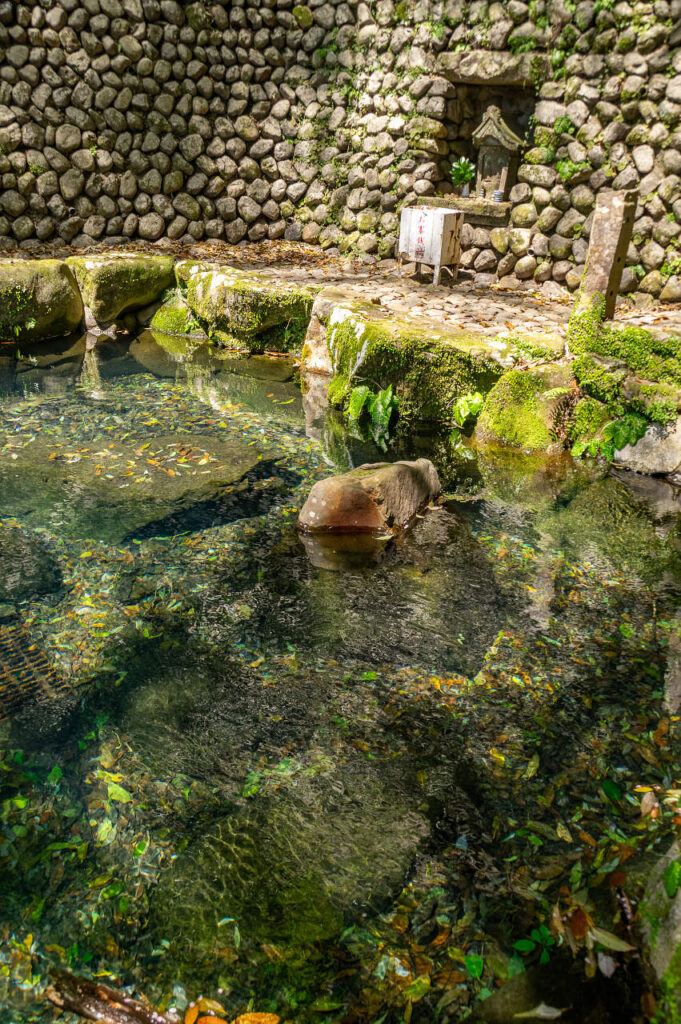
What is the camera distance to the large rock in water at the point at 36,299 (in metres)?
8.48

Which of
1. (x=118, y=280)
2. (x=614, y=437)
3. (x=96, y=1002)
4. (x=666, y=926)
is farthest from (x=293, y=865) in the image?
(x=118, y=280)

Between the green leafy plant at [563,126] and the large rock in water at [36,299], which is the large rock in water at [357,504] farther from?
the green leafy plant at [563,126]

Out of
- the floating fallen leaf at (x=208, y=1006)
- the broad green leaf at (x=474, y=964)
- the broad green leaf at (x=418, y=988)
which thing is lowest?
the floating fallen leaf at (x=208, y=1006)

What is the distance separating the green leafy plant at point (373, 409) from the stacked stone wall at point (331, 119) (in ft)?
11.3

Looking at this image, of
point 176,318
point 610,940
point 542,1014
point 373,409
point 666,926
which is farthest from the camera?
point 176,318

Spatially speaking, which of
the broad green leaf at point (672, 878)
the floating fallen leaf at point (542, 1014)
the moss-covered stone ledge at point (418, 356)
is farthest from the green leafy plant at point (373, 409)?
the floating fallen leaf at point (542, 1014)

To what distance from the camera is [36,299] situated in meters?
8.62

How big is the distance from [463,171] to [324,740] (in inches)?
342

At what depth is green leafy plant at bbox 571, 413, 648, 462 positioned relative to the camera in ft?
19.9

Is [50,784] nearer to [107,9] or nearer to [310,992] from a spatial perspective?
[310,992]

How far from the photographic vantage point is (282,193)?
→ 36.5ft

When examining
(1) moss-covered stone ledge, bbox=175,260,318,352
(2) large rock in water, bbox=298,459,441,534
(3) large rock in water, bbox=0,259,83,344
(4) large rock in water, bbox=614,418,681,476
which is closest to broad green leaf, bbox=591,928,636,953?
(2) large rock in water, bbox=298,459,441,534

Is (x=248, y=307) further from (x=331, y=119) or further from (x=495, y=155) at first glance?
(x=331, y=119)

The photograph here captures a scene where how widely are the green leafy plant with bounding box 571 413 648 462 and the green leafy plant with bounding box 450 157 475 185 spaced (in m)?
5.12
